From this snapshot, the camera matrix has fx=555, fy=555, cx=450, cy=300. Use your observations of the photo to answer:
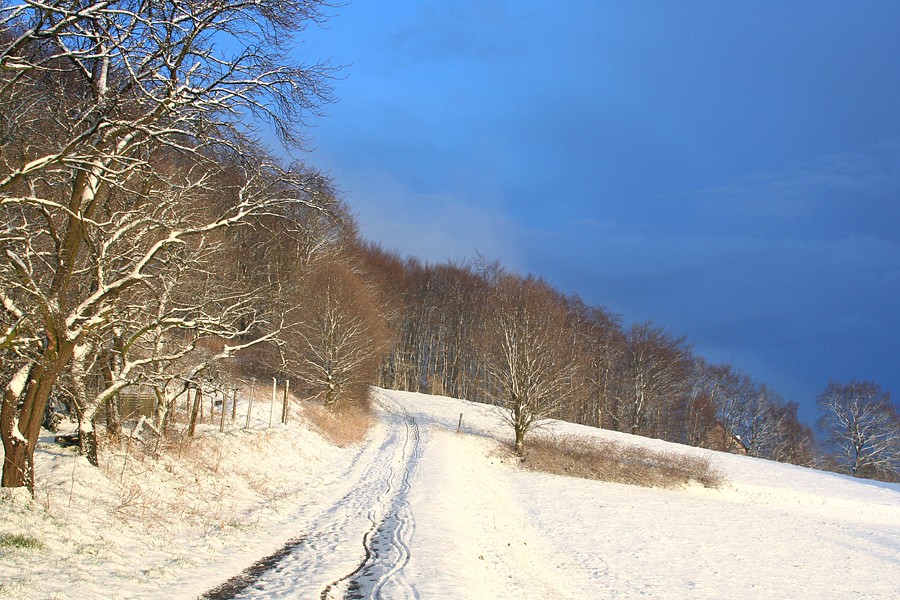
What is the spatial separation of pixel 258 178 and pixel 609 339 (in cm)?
5426

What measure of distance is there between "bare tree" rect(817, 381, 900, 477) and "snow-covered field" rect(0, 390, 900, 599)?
24.1m

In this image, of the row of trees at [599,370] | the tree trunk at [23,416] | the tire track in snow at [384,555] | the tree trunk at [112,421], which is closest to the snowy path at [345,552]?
the tire track in snow at [384,555]

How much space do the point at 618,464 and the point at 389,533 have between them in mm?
21279

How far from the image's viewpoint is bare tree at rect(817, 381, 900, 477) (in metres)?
45.5

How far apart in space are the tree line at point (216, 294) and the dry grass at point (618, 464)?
1762 mm

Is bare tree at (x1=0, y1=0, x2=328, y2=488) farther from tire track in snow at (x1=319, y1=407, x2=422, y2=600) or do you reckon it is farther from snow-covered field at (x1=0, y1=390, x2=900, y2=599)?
tire track in snow at (x1=319, y1=407, x2=422, y2=600)

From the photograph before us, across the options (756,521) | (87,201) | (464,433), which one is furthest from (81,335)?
(464,433)

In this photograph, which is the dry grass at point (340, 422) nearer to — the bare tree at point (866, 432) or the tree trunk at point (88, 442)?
the tree trunk at point (88, 442)

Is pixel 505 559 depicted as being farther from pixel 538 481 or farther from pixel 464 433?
pixel 464 433

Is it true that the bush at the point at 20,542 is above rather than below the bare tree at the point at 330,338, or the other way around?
below

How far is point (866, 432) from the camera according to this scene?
1831 inches

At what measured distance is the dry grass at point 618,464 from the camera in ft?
90.9

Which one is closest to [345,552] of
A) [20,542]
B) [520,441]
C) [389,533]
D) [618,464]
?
[389,533]

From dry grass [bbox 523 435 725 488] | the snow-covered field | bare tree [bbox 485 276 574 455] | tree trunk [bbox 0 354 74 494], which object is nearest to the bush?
the snow-covered field
